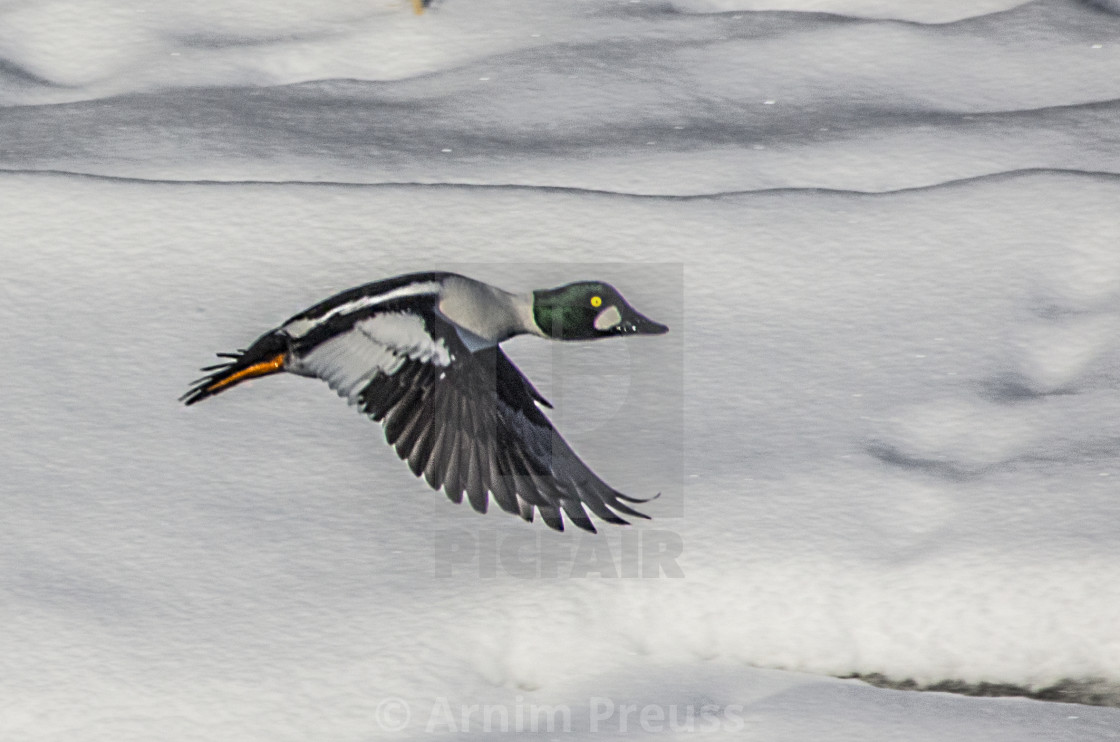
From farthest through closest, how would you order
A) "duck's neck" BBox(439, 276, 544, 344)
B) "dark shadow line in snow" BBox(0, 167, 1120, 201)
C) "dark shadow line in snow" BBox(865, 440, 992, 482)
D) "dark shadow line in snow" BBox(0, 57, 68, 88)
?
"dark shadow line in snow" BBox(0, 57, 68, 88) → "dark shadow line in snow" BBox(0, 167, 1120, 201) → "dark shadow line in snow" BBox(865, 440, 992, 482) → "duck's neck" BBox(439, 276, 544, 344)

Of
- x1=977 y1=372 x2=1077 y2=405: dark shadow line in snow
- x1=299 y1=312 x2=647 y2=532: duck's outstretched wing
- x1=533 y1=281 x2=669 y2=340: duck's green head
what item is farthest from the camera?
x1=977 y1=372 x2=1077 y2=405: dark shadow line in snow

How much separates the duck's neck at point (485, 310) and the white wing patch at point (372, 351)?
7 centimetres

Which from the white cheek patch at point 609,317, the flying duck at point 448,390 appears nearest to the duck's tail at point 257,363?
the flying duck at point 448,390

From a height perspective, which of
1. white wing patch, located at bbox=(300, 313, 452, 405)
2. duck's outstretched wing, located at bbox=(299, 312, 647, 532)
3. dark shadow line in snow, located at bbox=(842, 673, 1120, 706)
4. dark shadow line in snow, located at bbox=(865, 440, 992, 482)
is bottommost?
dark shadow line in snow, located at bbox=(842, 673, 1120, 706)

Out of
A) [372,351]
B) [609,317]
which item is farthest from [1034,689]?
[372,351]

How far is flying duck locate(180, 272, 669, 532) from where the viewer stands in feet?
6.25

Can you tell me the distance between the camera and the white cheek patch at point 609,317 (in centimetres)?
219

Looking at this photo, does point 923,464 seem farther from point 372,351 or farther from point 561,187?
point 561,187

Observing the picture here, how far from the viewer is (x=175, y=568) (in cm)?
209

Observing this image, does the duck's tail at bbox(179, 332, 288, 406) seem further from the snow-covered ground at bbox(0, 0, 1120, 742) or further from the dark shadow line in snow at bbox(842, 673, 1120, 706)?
the dark shadow line in snow at bbox(842, 673, 1120, 706)

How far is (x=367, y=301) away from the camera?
2.04 meters

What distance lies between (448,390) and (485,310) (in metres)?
0.20

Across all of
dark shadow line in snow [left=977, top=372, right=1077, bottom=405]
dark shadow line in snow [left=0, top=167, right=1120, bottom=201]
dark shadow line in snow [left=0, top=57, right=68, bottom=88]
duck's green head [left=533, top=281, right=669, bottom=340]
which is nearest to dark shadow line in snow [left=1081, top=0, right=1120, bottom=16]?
dark shadow line in snow [left=0, top=167, right=1120, bottom=201]

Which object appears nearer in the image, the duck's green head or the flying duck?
the flying duck
